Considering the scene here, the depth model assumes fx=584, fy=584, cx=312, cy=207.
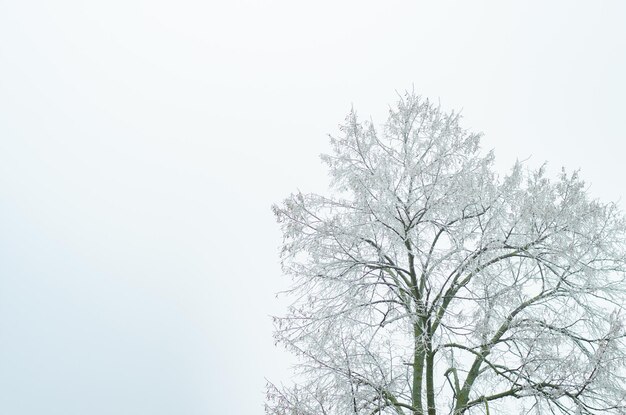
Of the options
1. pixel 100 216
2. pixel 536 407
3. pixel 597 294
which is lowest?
pixel 536 407

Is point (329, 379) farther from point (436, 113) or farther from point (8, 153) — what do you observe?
point (8, 153)

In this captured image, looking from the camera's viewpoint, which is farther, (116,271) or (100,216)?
(100,216)

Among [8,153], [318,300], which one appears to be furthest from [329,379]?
[8,153]

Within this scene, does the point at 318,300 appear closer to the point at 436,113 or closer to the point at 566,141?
the point at 436,113

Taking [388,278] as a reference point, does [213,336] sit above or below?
above

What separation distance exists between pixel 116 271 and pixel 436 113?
5053 inches

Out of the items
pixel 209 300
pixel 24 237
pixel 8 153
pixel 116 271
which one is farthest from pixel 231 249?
pixel 8 153

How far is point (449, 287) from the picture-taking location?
7.32m

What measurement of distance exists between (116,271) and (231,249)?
106 ft

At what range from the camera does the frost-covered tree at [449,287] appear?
671 centimetres

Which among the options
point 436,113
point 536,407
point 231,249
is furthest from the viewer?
point 231,249

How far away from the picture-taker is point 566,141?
103000mm

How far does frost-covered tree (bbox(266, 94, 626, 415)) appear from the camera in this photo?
671 cm

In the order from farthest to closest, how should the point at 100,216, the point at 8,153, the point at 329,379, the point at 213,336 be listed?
1. the point at 8,153
2. the point at 100,216
3. the point at 213,336
4. the point at 329,379
